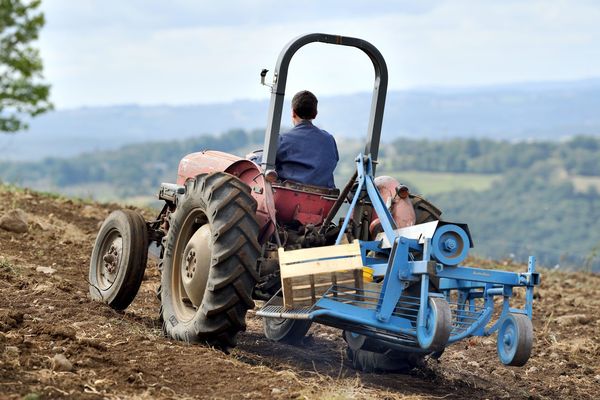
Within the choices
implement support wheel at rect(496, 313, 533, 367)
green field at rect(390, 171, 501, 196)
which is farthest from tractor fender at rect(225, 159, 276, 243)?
green field at rect(390, 171, 501, 196)

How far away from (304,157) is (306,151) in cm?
5

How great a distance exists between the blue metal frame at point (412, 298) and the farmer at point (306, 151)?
0.92 metres

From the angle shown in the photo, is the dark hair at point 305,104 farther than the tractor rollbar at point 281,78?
Yes

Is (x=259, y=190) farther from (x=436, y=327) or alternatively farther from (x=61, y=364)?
(x=61, y=364)

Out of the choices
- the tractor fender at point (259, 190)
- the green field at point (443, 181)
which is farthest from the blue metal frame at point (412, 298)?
the green field at point (443, 181)

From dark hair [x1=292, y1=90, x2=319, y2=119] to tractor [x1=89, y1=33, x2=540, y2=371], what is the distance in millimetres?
226

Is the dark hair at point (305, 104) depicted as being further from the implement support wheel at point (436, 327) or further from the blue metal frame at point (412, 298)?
the implement support wheel at point (436, 327)

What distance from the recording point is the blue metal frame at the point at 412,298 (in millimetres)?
7230

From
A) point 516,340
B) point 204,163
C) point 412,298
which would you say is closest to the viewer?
point 516,340

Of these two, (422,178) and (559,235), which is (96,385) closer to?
(559,235)

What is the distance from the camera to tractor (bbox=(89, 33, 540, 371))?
7.32 m

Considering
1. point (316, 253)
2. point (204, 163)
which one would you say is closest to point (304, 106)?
point (204, 163)

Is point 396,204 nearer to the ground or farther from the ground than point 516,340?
Result: farther from the ground

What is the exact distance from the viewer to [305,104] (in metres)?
8.55
